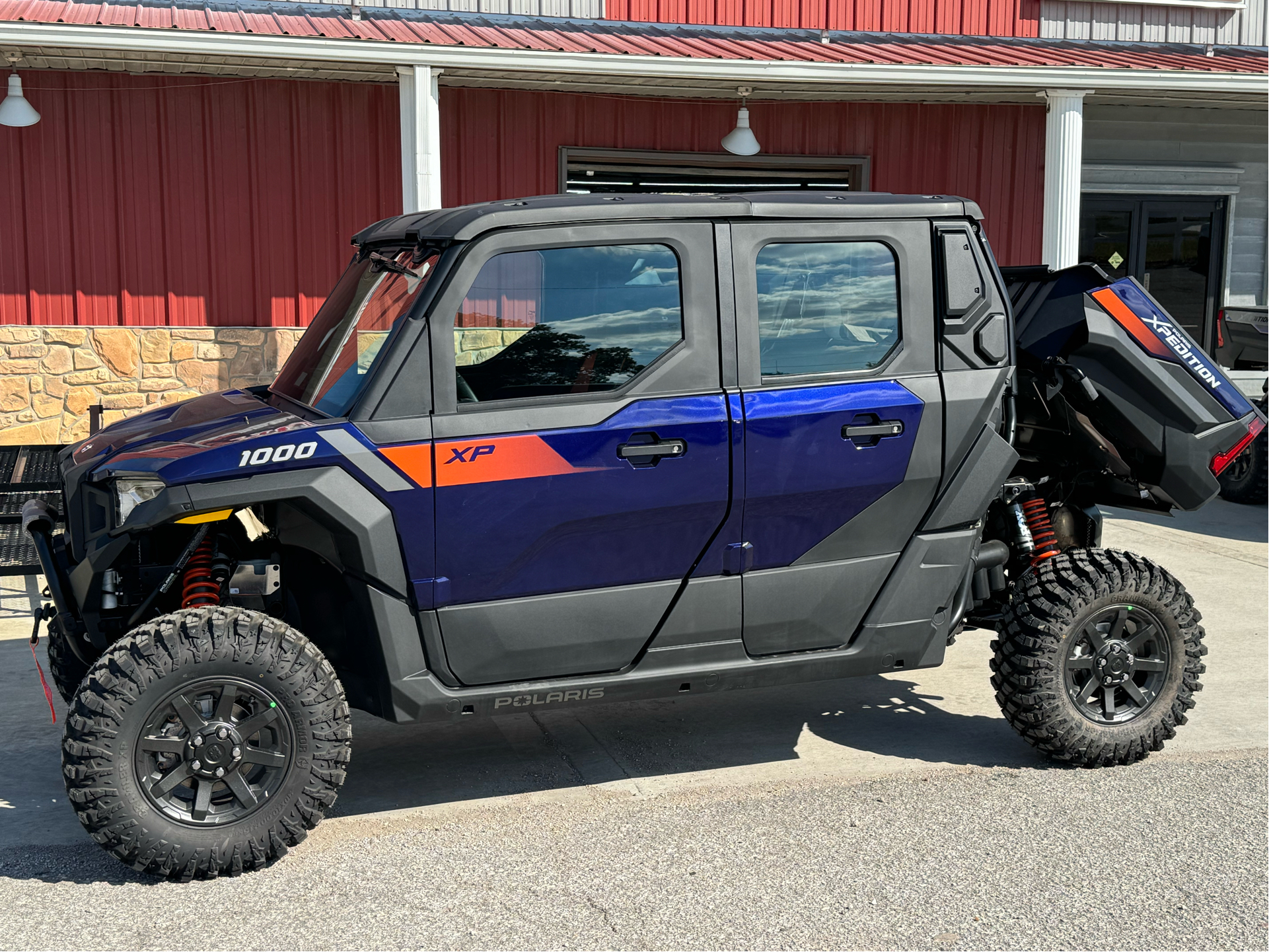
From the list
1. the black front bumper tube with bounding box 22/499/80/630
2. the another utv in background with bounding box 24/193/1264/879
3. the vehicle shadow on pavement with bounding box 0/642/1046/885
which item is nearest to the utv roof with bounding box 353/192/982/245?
the another utv in background with bounding box 24/193/1264/879

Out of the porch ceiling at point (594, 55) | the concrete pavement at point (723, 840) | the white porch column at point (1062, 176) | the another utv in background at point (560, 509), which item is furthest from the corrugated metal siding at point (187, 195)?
the another utv in background at point (560, 509)

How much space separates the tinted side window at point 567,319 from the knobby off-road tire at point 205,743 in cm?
106

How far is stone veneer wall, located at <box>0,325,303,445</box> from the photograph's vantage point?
1109cm

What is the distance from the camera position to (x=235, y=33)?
941 cm

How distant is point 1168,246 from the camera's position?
14.1 metres

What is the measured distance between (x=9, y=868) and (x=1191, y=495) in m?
4.39

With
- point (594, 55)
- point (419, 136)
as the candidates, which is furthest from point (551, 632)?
point (594, 55)

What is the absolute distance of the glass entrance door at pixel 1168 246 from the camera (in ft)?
45.4

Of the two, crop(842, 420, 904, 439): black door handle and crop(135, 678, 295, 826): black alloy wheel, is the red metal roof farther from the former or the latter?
crop(135, 678, 295, 826): black alloy wheel

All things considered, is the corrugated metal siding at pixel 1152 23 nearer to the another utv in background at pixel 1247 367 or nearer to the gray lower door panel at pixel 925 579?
the another utv in background at pixel 1247 367

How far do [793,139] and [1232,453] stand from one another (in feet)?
28.0

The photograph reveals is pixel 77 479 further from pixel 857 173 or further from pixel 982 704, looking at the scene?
pixel 857 173

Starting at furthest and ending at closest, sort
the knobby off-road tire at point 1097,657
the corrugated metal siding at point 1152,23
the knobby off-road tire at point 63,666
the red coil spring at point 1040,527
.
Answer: the corrugated metal siding at point 1152,23 < the red coil spring at point 1040,527 < the knobby off-road tire at point 1097,657 < the knobby off-road tire at point 63,666

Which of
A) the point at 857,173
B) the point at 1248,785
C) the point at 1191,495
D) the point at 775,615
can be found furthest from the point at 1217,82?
the point at 775,615
